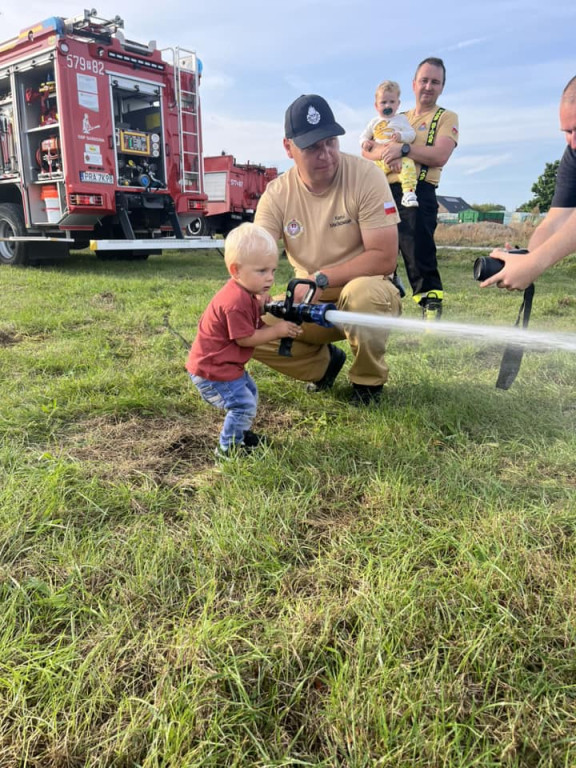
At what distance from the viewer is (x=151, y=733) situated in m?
1.22

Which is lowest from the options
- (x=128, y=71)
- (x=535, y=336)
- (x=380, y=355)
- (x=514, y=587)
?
(x=514, y=587)

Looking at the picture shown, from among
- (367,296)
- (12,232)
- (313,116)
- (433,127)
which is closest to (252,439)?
(367,296)

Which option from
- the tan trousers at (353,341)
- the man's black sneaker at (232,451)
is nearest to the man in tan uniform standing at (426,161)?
the tan trousers at (353,341)

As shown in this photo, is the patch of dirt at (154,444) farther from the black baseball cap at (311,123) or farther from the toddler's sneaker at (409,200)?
the toddler's sneaker at (409,200)

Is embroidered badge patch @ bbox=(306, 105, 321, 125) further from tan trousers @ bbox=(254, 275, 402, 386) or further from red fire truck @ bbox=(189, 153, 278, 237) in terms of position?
red fire truck @ bbox=(189, 153, 278, 237)

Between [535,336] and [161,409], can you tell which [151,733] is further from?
[535,336]

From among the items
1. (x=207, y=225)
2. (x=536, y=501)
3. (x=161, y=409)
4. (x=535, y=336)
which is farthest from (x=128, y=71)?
(x=536, y=501)

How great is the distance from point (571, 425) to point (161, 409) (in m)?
2.13

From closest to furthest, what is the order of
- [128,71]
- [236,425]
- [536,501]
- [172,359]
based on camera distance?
1. [536,501]
2. [236,425]
3. [172,359]
4. [128,71]

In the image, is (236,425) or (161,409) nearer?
(236,425)

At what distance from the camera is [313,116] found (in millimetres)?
2682

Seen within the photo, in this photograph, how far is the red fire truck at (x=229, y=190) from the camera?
1370 cm

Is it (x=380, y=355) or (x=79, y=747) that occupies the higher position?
(x=380, y=355)

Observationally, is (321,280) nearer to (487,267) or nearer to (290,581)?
(487,267)
